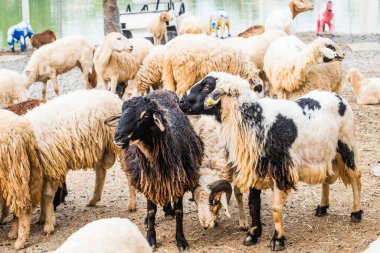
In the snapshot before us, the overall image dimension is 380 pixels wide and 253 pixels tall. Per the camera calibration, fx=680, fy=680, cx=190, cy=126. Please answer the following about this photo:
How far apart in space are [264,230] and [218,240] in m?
0.52

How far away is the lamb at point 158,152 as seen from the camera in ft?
20.2

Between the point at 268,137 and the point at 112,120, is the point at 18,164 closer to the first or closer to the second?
the point at 112,120

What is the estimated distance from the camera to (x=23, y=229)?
7008mm

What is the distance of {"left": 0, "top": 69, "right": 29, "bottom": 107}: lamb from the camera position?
11.0 meters

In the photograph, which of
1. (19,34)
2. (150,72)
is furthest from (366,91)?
(19,34)

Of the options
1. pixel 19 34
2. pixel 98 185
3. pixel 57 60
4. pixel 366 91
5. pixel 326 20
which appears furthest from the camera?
pixel 326 20

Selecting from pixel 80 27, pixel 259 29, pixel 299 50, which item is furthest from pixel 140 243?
pixel 80 27

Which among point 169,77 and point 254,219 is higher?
point 169,77

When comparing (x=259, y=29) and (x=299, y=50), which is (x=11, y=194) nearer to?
(x=299, y=50)

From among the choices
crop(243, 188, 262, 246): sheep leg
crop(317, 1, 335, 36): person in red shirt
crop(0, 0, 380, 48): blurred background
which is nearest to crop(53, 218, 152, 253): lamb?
crop(243, 188, 262, 246): sheep leg

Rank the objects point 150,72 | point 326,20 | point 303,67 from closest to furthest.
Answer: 1. point 303,67
2. point 150,72
3. point 326,20

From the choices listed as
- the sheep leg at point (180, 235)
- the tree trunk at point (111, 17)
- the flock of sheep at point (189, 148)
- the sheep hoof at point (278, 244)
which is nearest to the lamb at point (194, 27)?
the tree trunk at point (111, 17)

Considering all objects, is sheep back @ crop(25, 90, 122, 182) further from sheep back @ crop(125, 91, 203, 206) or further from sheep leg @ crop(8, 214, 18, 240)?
sheep back @ crop(125, 91, 203, 206)

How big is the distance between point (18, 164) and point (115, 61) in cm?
597
